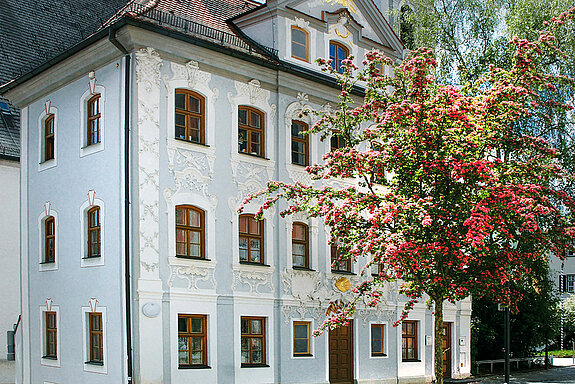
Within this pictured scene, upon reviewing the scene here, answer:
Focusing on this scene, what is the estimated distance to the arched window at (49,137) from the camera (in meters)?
23.1

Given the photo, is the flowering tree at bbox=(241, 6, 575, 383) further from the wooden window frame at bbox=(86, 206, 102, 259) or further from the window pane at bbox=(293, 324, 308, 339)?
the wooden window frame at bbox=(86, 206, 102, 259)

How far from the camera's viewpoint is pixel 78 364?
20750mm

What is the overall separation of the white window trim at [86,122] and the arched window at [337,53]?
786 cm

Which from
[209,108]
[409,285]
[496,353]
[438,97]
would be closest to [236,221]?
[209,108]

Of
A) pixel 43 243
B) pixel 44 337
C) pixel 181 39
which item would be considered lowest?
pixel 44 337

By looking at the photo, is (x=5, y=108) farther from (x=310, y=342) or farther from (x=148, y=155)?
(x=310, y=342)

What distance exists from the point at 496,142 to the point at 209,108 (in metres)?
7.32

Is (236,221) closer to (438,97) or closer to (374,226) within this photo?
(374,226)

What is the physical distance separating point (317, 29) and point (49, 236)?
1001 cm

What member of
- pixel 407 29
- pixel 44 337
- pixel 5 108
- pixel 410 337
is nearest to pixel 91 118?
pixel 44 337

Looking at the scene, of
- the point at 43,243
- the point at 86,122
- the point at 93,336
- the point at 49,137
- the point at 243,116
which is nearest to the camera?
the point at 93,336

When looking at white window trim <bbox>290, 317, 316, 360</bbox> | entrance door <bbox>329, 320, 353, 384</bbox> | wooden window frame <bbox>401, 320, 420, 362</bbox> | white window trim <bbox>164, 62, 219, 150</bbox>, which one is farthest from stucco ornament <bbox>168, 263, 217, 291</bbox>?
wooden window frame <bbox>401, 320, 420, 362</bbox>

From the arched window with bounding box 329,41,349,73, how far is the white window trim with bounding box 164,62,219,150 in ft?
17.7

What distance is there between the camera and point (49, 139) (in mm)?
23234
